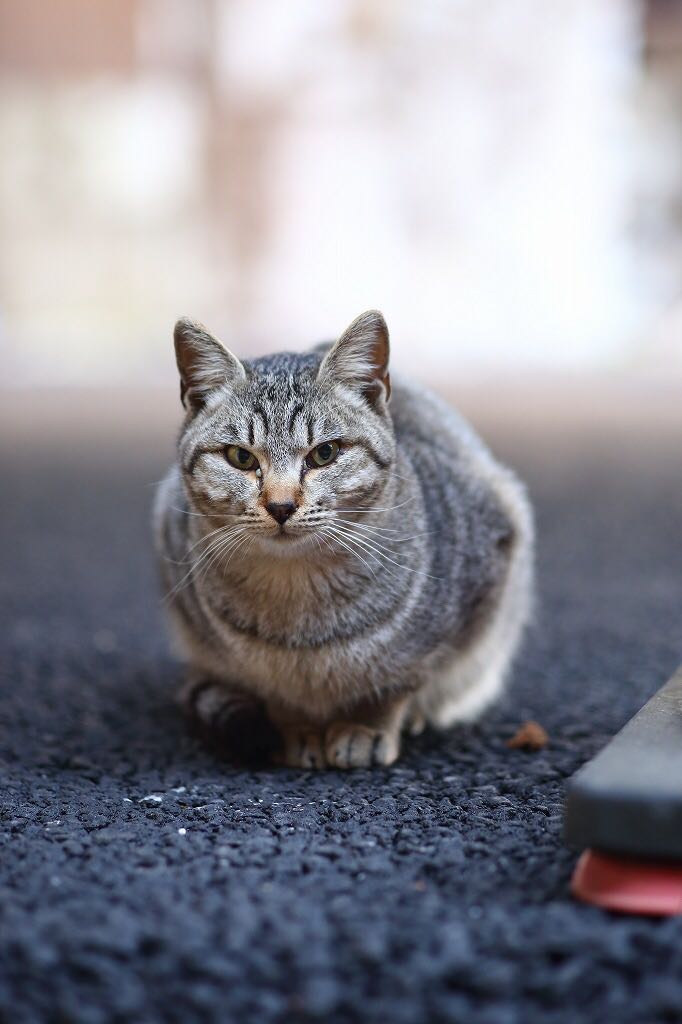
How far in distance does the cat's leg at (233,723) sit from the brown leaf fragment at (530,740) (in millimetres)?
490

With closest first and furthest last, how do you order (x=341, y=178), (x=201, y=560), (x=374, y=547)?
1. (x=374, y=547)
2. (x=201, y=560)
3. (x=341, y=178)

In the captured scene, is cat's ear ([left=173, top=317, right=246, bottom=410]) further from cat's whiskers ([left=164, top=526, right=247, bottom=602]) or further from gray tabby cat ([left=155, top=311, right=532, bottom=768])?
cat's whiskers ([left=164, top=526, right=247, bottom=602])

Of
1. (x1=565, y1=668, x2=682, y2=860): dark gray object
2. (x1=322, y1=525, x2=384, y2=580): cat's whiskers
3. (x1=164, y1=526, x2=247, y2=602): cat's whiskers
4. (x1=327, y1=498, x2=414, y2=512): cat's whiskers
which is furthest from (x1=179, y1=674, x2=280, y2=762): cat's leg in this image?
(x1=565, y1=668, x2=682, y2=860): dark gray object

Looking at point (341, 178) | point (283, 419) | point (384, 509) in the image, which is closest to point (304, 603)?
point (384, 509)

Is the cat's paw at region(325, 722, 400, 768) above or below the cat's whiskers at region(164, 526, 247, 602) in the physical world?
below

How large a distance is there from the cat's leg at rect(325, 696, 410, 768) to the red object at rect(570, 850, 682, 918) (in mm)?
809

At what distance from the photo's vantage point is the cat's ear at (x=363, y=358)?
7.55ft

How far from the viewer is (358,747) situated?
93.5 inches

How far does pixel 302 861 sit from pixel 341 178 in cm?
Result: 1142

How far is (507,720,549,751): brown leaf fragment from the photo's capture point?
2.48 m

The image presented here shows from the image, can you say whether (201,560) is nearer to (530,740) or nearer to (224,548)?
(224,548)

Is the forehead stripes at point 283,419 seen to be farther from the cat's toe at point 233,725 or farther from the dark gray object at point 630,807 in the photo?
the dark gray object at point 630,807

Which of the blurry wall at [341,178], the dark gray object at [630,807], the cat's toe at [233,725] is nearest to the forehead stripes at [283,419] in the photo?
the cat's toe at [233,725]

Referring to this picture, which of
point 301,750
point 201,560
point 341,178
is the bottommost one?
point 301,750
